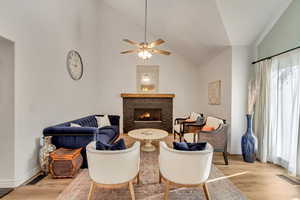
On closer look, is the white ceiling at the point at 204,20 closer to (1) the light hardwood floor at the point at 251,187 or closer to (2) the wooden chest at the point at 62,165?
(1) the light hardwood floor at the point at 251,187

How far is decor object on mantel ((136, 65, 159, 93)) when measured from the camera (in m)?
5.84

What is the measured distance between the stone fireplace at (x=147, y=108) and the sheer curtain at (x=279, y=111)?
3.02 m

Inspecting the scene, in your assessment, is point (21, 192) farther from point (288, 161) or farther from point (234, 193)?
point (288, 161)

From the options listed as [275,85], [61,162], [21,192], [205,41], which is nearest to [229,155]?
[275,85]

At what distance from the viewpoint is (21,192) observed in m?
2.18

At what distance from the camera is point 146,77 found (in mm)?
5844

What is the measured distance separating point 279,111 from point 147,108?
4.02 metres

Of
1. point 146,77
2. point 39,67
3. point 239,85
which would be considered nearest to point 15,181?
point 39,67

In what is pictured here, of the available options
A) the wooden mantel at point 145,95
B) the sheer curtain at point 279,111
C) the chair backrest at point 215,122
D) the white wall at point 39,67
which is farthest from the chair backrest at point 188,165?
the wooden mantel at point 145,95

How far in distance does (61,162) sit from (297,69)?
4348 millimetres

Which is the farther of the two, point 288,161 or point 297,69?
point 288,161

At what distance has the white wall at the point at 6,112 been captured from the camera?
229 centimetres

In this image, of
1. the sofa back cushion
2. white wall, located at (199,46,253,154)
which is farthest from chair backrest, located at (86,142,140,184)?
white wall, located at (199,46,253,154)

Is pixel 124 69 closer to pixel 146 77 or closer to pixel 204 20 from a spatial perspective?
pixel 146 77
